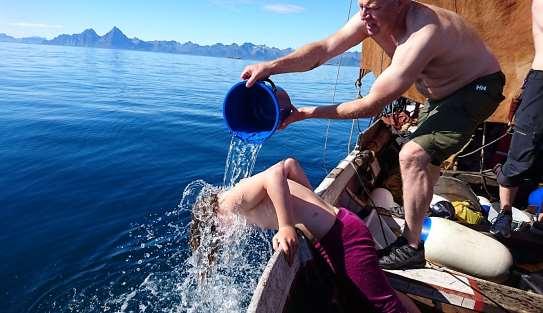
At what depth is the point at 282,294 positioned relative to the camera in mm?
2594

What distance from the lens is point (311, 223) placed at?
296 cm

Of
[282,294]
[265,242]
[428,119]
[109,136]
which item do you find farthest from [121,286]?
[109,136]

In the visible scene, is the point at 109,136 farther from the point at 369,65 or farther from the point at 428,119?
the point at 428,119

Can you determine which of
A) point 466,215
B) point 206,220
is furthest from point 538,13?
point 206,220

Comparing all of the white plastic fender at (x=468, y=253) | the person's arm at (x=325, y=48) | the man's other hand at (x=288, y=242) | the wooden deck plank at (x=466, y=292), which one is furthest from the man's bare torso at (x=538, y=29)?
the man's other hand at (x=288, y=242)

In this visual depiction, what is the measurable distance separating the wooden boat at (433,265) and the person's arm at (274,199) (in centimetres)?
12

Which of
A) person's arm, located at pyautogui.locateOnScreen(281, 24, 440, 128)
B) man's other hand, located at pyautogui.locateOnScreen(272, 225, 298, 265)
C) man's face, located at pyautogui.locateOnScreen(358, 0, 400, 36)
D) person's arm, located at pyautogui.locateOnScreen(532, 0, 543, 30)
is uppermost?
person's arm, located at pyautogui.locateOnScreen(532, 0, 543, 30)

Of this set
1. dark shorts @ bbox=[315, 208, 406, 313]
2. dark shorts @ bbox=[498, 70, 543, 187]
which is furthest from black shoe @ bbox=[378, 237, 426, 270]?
dark shorts @ bbox=[498, 70, 543, 187]

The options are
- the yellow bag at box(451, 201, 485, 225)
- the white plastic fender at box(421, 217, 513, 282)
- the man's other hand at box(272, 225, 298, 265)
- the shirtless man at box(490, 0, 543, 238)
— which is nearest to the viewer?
the man's other hand at box(272, 225, 298, 265)

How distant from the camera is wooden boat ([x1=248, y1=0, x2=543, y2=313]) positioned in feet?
9.46

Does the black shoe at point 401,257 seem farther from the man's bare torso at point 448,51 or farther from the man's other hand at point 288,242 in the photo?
the man's bare torso at point 448,51

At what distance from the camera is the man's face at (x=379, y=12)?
290 centimetres

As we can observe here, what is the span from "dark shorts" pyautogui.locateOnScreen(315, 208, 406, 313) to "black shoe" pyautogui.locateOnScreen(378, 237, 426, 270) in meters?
0.69

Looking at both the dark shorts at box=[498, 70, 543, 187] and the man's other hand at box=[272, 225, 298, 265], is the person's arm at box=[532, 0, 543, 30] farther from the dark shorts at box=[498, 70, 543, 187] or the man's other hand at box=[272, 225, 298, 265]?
the man's other hand at box=[272, 225, 298, 265]
